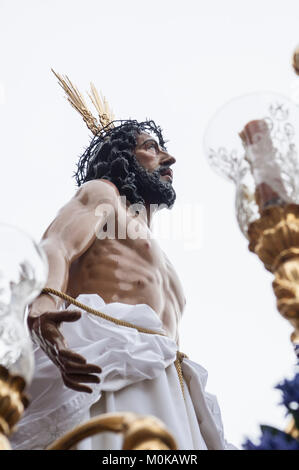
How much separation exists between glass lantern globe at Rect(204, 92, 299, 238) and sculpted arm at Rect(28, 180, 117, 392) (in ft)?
1.94

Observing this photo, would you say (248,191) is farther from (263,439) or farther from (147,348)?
(147,348)

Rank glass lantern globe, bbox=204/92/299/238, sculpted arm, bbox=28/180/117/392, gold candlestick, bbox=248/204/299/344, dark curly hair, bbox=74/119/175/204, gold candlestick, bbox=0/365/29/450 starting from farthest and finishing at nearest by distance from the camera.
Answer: dark curly hair, bbox=74/119/175/204, sculpted arm, bbox=28/180/117/392, glass lantern globe, bbox=204/92/299/238, gold candlestick, bbox=248/204/299/344, gold candlestick, bbox=0/365/29/450

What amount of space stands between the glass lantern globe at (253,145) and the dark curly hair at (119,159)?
6.10ft

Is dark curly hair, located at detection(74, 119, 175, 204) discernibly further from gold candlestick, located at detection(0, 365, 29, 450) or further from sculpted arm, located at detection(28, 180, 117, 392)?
gold candlestick, located at detection(0, 365, 29, 450)

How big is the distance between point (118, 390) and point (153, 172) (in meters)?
1.74

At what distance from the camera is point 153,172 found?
391cm

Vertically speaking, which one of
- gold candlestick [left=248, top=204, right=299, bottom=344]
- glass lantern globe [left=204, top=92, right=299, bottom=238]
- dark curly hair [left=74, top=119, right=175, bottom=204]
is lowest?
gold candlestick [left=248, top=204, right=299, bottom=344]

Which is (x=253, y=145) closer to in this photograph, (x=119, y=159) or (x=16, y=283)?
(x=16, y=283)

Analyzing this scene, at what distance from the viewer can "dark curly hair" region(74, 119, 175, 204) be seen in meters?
3.79

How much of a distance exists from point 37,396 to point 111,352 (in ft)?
0.86

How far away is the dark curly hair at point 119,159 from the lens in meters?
3.79

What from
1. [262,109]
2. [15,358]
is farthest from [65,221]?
[15,358]

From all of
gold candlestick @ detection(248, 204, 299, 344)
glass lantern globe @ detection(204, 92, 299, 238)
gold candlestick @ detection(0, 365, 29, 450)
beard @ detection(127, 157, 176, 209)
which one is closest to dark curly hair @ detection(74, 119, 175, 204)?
beard @ detection(127, 157, 176, 209)

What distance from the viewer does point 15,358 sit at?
4.96ft
